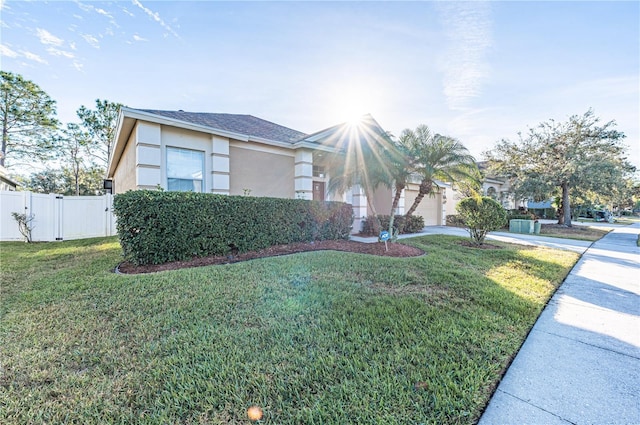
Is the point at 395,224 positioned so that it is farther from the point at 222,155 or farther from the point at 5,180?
the point at 5,180

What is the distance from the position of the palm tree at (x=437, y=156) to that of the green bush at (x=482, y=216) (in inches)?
69.2

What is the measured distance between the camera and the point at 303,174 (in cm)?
1088

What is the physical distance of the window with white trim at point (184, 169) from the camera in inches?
332

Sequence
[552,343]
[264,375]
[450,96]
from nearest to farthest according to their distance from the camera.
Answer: [264,375] < [552,343] < [450,96]

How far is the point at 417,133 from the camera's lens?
310 inches

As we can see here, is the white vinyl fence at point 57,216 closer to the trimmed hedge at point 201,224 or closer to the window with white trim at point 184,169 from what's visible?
the window with white trim at point 184,169

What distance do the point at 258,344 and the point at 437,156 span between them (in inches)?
284

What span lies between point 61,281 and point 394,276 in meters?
6.31

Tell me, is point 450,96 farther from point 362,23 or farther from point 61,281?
point 61,281

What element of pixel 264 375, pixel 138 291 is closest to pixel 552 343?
pixel 264 375

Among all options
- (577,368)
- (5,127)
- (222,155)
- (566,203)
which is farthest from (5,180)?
(566,203)

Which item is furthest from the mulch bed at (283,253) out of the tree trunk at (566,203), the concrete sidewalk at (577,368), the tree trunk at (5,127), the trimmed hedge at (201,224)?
the tree trunk at (5,127)

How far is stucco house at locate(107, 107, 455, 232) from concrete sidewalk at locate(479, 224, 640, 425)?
6.39 metres

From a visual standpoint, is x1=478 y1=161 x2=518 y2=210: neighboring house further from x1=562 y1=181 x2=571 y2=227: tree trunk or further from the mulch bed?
the mulch bed
